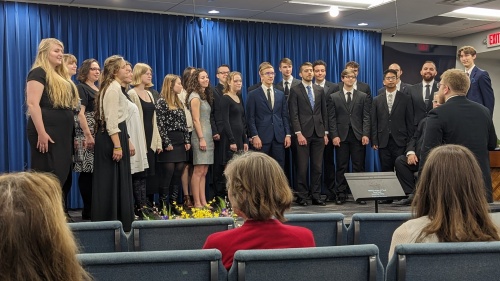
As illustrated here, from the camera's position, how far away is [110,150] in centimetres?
481

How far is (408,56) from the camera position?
10.6 meters

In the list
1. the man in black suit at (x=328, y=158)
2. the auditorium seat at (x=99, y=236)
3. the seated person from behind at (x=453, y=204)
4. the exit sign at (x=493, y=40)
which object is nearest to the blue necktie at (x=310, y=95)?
the man in black suit at (x=328, y=158)

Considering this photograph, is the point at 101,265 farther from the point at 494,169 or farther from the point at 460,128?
the point at 494,169

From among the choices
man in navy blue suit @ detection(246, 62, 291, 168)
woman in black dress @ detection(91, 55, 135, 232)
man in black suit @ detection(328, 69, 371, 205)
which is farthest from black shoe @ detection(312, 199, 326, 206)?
woman in black dress @ detection(91, 55, 135, 232)

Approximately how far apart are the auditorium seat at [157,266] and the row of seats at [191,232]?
766 millimetres

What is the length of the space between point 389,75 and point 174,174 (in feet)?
10.2

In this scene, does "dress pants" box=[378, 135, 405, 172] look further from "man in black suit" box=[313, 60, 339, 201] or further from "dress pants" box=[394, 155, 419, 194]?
"man in black suit" box=[313, 60, 339, 201]

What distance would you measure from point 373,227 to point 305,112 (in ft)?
15.4

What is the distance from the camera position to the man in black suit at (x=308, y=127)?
729 centimetres

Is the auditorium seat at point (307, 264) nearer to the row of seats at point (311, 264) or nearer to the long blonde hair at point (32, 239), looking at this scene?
the row of seats at point (311, 264)

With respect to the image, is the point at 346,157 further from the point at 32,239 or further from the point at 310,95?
the point at 32,239

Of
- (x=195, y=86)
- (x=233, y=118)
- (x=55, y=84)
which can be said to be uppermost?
(x=195, y=86)

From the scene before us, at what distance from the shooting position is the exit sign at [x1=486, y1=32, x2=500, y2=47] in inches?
404

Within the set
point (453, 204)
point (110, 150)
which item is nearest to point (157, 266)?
point (453, 204)
